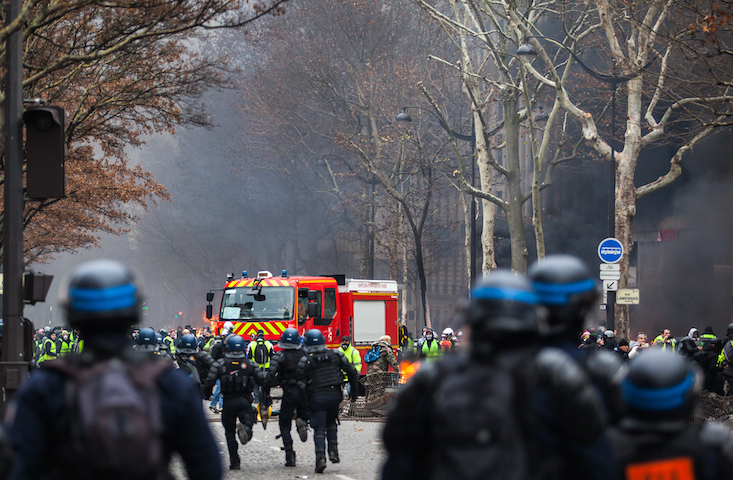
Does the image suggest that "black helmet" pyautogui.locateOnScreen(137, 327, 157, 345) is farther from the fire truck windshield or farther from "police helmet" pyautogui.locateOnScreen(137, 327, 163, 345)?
the fire truck windshield

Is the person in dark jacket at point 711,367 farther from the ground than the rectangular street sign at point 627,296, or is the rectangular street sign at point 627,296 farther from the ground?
the rectangular street sign at point 627,296

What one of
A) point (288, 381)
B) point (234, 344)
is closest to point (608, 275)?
point (288, 381)

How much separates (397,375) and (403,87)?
64.2ft

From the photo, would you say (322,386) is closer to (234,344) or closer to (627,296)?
(234,344)

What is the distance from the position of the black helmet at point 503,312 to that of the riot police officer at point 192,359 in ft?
29.9

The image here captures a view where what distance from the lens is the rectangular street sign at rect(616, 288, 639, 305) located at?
17844mm

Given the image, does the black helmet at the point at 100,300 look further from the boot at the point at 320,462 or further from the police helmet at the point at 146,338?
the police helmet at the point at 146,338

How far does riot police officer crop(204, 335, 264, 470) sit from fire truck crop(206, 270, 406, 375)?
9.52 m

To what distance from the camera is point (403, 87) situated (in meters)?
34.6

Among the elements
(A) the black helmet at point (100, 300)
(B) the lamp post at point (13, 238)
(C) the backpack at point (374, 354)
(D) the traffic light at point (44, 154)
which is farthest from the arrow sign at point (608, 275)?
(A) the black helmet at point (100, 300)

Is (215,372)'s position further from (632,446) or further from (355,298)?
(355,298)

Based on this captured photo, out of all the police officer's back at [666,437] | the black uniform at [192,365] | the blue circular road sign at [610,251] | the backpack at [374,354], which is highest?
the blue circular road sign at [610,251]

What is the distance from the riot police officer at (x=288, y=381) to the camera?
1076 centimetres

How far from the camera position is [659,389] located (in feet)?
9.34
